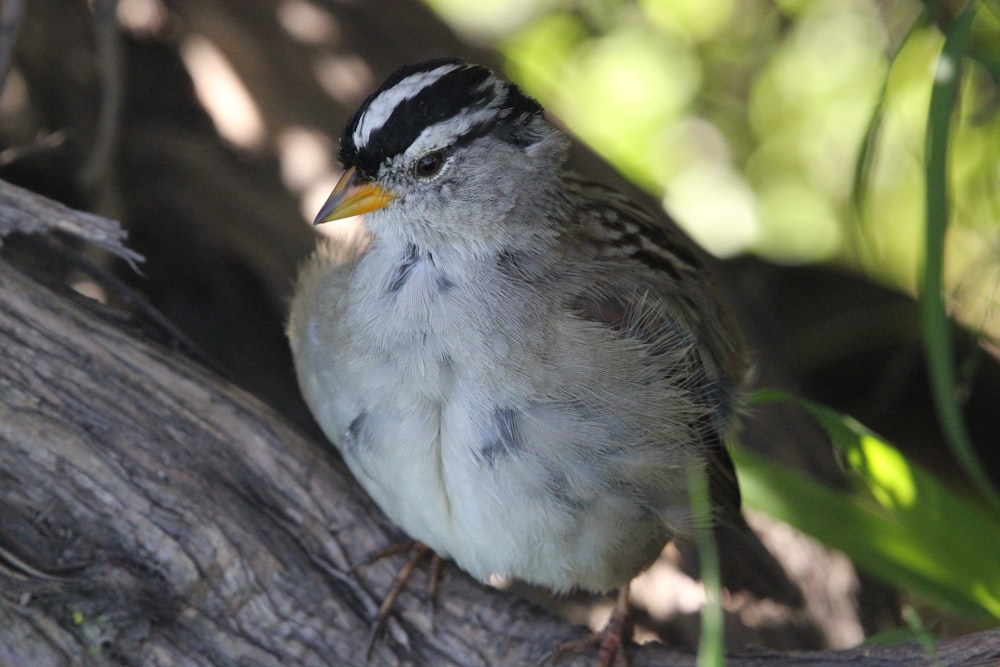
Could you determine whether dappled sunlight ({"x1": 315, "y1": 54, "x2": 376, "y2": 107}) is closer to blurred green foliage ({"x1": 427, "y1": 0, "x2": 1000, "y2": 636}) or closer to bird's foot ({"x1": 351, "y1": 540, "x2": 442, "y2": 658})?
blurred green foliage ({"x1": 427, "y1": 0, "x2": 1000, "y2": 636})

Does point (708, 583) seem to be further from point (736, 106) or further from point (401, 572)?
point (736, 106)

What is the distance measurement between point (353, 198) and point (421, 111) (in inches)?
8.5

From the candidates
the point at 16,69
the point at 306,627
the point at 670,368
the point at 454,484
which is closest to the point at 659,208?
the point at 670,368

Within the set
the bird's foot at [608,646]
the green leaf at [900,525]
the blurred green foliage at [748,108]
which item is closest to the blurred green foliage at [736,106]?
the blurred green foliage at [748,108]

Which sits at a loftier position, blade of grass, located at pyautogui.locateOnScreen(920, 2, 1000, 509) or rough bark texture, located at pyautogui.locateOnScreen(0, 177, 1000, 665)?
blade of grass, located at pyautogui.locateOnScreen(920, 2, 1000, 509)

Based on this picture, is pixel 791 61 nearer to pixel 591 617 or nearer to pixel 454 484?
pixel 591 617

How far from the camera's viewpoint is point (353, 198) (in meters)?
2.14

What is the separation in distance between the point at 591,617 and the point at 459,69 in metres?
1.57

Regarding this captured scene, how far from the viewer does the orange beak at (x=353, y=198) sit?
6.97 feet

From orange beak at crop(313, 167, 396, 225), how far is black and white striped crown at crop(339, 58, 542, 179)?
0.03 metres

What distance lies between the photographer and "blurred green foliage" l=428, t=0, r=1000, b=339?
3.73 m

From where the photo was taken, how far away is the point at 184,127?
3148 mm

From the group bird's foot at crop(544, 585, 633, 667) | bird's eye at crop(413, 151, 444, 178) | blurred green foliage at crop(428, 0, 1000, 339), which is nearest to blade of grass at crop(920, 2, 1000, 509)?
bird's foot at crop(544, 585, 633, 667)

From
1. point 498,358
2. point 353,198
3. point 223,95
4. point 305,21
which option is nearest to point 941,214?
point 498,358
